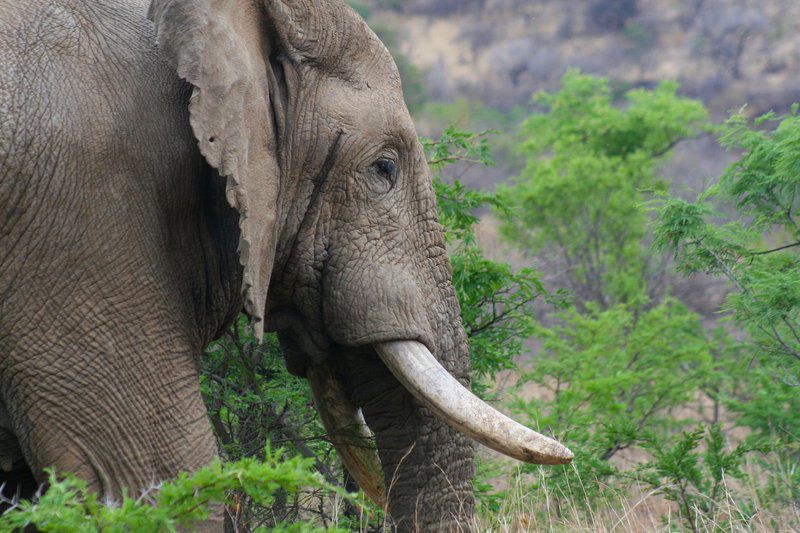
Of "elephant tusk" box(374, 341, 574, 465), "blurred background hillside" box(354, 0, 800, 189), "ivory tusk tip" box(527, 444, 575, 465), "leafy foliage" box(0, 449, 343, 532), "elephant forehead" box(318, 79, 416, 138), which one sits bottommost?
"blurred background hillside" box(354, 0, 800, 189)

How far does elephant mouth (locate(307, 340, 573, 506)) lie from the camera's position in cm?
369

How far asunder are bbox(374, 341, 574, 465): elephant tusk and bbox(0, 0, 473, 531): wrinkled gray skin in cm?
9

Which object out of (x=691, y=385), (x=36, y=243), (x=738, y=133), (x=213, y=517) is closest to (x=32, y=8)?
(x=36, y=243)

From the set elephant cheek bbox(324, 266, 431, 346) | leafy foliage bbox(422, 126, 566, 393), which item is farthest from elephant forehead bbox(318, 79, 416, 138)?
leafy foliage bbox(422, 126, 566, 393)

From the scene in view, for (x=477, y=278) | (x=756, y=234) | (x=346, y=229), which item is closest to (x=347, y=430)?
(x=346, y=229)

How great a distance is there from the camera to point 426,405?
3.93 meters

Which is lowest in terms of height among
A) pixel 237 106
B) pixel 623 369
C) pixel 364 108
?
pixel 623 369

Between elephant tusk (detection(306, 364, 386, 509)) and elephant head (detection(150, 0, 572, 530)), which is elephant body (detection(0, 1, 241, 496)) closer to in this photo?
elephant head (detection(150, 0, 572, 530))

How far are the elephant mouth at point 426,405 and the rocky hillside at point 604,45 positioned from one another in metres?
27.1

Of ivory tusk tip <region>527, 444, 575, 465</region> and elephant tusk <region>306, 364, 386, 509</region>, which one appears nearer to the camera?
ivory tusk tip <region>527, 444, 575, 465</region>

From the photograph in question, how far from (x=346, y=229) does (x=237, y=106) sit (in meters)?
0.64

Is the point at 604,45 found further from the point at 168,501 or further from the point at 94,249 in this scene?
the point at 168,501

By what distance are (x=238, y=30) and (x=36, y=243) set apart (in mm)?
886

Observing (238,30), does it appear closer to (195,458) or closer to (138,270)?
(138,270)
